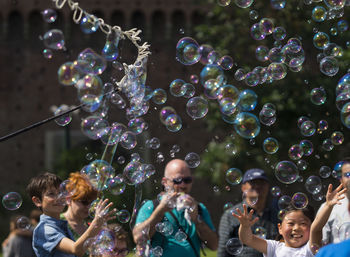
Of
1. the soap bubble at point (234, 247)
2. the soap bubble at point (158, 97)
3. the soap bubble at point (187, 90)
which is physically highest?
the soap bubble at point (187, 90)

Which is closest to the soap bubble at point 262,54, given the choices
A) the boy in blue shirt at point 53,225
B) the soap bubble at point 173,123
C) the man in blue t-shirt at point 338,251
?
the soap bubble at point 173,123

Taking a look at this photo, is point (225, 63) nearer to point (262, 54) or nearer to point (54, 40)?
point (262, 54)

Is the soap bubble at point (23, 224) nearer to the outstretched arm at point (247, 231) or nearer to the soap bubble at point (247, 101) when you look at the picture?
the outstretched arm at point (247, 231)

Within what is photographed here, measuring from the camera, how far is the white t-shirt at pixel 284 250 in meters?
3.26

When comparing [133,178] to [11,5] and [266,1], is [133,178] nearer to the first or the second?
[266,1]

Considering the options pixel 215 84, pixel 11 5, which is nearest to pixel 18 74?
pixel 11 5

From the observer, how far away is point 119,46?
13.4 feet

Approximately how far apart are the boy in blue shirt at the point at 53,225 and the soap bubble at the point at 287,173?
124cm

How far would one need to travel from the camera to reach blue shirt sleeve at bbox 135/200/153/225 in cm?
373

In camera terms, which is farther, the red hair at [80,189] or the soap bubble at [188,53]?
the soap bubble at [188,53]

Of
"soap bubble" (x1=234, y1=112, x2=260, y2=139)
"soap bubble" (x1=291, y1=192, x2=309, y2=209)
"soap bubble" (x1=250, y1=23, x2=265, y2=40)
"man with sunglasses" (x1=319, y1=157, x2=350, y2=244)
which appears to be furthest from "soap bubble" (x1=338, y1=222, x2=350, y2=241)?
"soap bubble" (x1=250, y1=23, x2=265, y2=40)

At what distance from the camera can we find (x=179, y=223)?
3.78 m

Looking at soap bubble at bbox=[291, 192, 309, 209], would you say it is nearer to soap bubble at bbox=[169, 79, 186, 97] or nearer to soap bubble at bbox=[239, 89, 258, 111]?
soap bubble at bbox=[239, 89, 258, 111]

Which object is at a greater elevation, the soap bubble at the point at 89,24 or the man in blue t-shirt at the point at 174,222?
the soap bubble at the point at 89,24
